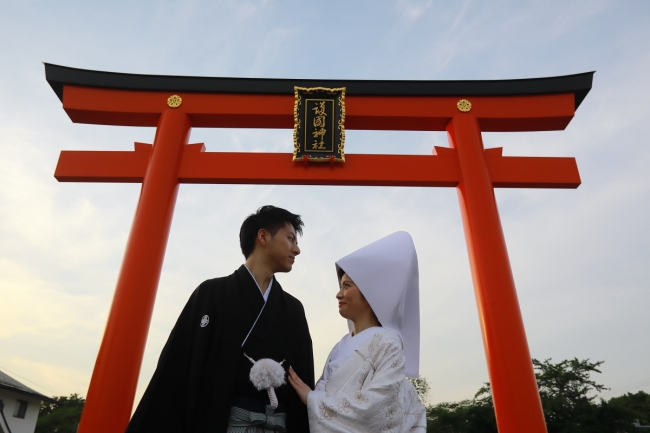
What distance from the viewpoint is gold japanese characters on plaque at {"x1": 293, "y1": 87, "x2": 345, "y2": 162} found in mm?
5684

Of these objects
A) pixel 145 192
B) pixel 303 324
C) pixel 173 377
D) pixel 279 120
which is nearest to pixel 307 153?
pixel 279 120

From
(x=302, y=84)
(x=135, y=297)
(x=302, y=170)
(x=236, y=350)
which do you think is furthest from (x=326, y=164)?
(x=236, y=350)

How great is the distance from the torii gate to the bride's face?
8.76ft

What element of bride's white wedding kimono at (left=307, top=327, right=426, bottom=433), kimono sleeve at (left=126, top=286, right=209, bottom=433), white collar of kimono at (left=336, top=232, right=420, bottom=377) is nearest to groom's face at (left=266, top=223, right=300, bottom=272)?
white collar of kimono at (left=336, top=232, right=420, bottom=377)

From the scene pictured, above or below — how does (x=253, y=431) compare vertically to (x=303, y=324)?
below

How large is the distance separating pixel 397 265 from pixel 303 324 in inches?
26.2

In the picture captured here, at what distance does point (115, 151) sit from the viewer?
18.7ft

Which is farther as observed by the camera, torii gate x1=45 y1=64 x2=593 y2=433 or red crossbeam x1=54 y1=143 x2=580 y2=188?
red crossbeam x1=54 y1=143 x2=580 y2=188

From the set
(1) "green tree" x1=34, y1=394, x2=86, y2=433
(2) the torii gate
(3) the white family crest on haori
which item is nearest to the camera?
(3) the white family crest on haori

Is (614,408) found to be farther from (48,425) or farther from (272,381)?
(48,425)

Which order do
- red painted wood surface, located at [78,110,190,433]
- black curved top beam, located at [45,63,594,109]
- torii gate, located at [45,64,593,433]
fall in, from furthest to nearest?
black curved top beam, located at [45,63,594,109]
torii gate, located at [45,64,593,433]
red painted wood surface, located at [78,110,190,433]

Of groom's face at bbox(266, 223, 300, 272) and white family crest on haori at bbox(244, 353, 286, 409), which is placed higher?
groom's face at bbox(266, 223, 300, 272)

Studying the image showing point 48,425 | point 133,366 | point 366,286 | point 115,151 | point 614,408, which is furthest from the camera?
point 48,425

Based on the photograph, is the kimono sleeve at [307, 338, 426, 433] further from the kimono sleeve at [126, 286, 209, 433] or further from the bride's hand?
the kimono sleeve at [126, 286, 209, 433]
